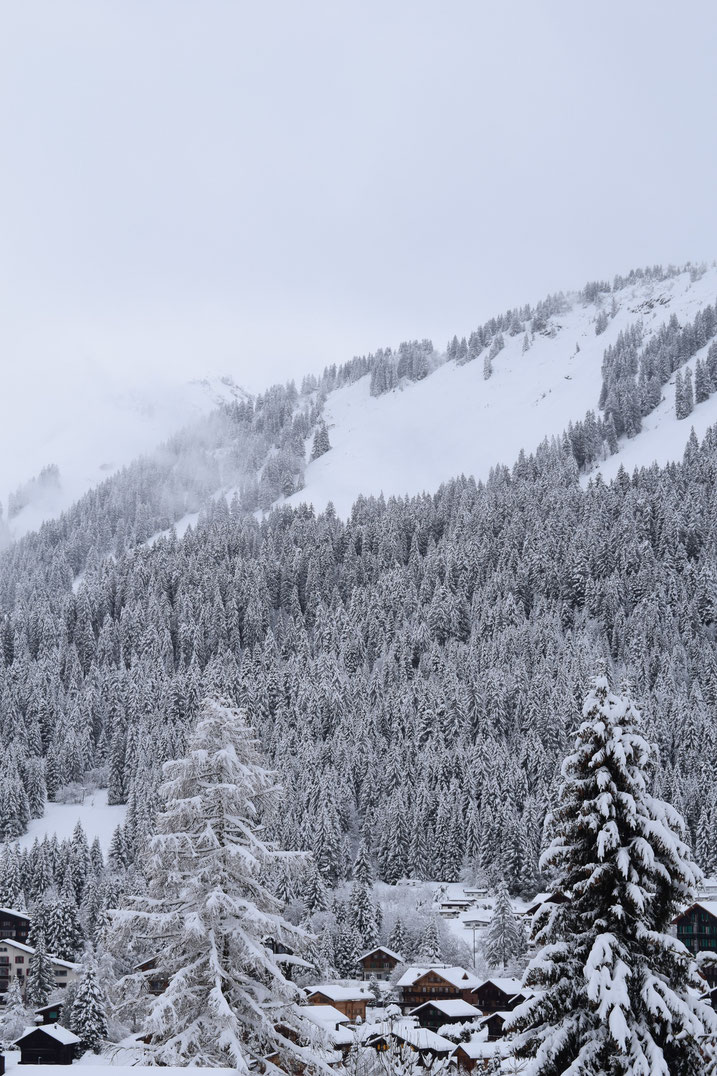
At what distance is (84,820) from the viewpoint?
147m

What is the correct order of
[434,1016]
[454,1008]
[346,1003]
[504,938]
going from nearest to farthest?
[454,1008] → [434,1016] → [346,1003] → [504,938]

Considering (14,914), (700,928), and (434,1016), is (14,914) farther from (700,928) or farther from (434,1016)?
(700,928)

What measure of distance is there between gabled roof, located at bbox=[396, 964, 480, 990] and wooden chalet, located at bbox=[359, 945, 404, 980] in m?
9.89

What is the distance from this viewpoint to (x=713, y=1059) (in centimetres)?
1752

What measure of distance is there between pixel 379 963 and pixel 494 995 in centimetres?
1888

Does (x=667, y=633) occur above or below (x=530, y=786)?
above

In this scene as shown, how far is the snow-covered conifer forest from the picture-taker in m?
18.0

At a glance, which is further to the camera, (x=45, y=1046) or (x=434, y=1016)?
(x=434, y=1016)

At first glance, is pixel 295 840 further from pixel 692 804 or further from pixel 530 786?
pixel 692 804

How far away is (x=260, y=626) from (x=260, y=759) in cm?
17443

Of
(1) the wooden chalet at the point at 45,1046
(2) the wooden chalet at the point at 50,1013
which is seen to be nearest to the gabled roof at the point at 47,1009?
(2) the wooden chalet at the point at 50,1013

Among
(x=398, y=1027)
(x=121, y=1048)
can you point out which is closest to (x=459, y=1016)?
(x=398, y=1027)

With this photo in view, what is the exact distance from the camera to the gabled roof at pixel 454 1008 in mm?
81875

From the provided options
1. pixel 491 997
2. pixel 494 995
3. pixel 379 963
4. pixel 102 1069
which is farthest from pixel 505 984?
pixel 102 1069
